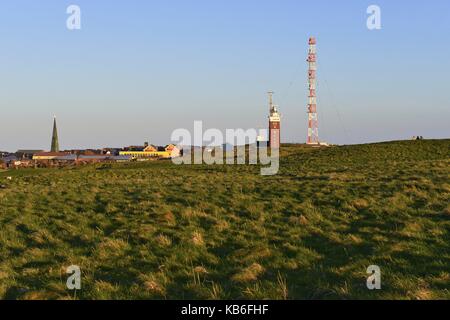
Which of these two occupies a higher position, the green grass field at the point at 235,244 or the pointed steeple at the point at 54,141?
the pointed steeple at the point at 54,141

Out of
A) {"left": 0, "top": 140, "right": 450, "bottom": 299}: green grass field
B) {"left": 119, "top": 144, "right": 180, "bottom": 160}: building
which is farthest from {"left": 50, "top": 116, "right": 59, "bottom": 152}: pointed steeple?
{"left": 0, "top": 140, "right": 450, "bottom": 299}: green grass field

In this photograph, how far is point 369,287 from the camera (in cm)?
729

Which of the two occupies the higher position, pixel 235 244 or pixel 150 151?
pixel 150 151

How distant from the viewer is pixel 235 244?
34.4ft

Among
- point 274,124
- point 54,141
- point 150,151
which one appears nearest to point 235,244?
point 274,124

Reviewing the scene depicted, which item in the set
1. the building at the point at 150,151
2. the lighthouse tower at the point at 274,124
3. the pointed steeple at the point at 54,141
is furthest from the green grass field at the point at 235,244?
the pointed steeple at the point at 54,141

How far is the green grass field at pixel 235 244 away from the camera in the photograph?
7.65 meters

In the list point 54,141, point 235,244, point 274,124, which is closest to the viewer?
point 235,244

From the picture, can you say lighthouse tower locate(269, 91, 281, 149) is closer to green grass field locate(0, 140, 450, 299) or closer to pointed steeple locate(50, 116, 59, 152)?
green grass field locate(0, 140, 450, 299)

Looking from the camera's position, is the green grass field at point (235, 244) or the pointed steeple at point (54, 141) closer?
the green grass field at point (235, 244)

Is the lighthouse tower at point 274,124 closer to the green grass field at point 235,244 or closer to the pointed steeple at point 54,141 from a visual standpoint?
the green grass field at point 235,244

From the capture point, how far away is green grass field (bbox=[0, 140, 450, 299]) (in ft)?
25.1

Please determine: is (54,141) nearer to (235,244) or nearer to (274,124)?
(274,124)
